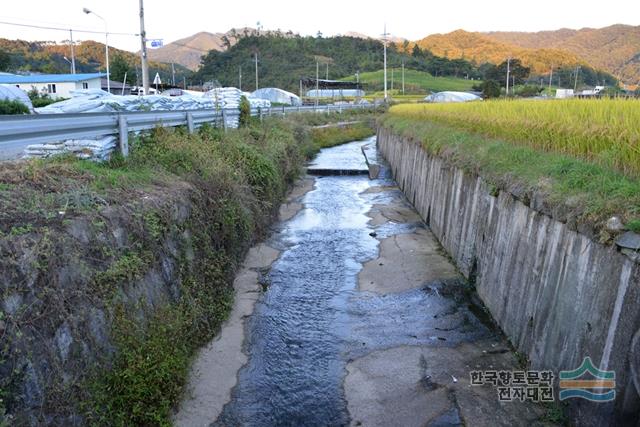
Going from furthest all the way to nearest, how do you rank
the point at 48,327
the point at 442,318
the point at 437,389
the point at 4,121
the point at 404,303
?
the point at 404,303 → the point at 442,318 → the point at 437,389 → the point at 4,121 → the point at 48,327

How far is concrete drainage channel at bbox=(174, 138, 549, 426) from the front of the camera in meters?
5.74

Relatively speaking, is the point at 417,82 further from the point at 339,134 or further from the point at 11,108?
the point at 11,108

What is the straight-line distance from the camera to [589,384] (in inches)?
192

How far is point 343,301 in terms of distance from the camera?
29.6 ft

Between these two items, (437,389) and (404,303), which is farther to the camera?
(404,303)

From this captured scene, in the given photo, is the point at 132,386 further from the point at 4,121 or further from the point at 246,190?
the point at 246,190

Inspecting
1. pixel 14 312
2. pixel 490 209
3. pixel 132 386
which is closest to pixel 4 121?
pixel 14 312

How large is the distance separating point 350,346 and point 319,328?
732mm

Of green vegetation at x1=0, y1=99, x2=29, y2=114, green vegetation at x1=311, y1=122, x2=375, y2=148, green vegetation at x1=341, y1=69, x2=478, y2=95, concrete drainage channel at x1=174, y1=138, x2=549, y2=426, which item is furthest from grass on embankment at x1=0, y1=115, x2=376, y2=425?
green vegetation at x1=341, y1=69, x2=478, y2=95

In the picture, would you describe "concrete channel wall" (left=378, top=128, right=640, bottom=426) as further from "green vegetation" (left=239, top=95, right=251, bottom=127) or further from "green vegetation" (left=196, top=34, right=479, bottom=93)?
"green vegetation" (left=196, top=34, right=479, bottom=93)

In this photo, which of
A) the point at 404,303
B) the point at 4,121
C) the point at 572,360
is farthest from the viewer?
the point at 404,303

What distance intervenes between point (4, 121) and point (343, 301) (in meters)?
5.77

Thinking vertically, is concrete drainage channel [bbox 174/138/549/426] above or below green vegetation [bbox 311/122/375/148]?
below

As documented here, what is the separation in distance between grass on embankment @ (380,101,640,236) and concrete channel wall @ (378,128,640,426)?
0.85ft
